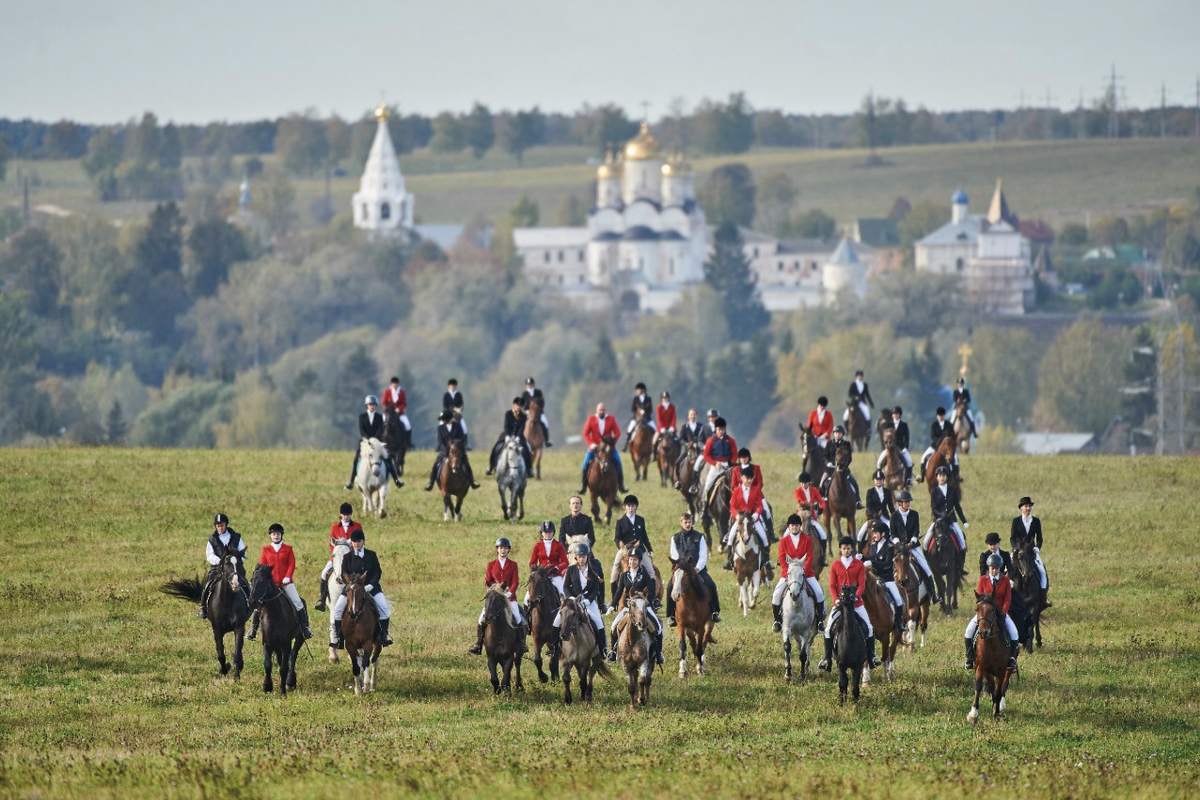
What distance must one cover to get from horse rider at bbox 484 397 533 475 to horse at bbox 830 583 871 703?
492 inches

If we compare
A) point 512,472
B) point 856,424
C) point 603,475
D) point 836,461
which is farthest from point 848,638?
point 856,424

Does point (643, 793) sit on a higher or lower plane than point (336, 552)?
lower

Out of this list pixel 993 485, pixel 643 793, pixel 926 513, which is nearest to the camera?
pixel 643 793

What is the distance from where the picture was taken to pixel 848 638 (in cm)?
2512

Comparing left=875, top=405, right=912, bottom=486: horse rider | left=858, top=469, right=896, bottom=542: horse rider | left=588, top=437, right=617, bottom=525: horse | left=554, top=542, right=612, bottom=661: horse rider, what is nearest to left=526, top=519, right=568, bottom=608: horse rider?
left=554, top=542, right=612, bottom=661: horse rider

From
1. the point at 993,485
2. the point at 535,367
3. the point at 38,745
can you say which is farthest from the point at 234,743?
the point at 535,367

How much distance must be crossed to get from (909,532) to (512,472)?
10531 mm

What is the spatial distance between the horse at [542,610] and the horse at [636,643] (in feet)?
2.97

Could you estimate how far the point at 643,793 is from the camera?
21.1 m

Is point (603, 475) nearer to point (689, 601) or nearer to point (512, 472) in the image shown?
point (512, 472)

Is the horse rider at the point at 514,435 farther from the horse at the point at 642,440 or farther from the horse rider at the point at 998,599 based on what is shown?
the horse rider at the point at 998,599

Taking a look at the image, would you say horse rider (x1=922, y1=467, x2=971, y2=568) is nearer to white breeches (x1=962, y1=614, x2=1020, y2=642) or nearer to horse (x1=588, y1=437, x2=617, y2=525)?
white breeches (x1=962, y1=614, x2=1020, y2=642)

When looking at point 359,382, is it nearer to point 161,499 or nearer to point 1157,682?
point 161,499

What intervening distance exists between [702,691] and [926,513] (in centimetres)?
1505
